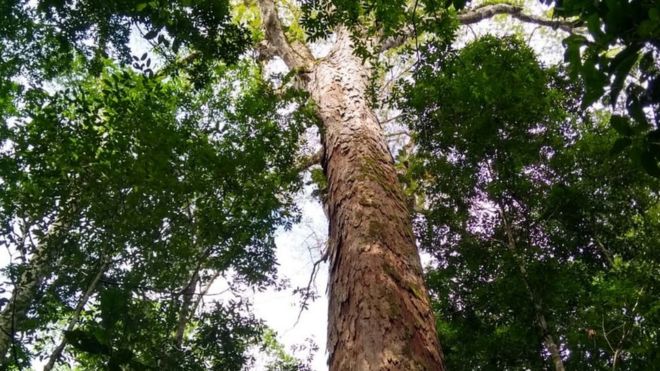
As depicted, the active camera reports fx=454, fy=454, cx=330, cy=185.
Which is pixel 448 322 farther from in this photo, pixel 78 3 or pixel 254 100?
pixel 78 3

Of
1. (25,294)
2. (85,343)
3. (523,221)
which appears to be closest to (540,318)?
(523,221)

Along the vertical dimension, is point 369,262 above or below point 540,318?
below

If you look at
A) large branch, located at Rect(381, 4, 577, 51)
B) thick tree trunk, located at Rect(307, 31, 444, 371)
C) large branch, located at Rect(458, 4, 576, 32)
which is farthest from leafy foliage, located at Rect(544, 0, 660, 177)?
large branch, located at Rect(458, 4, 576, 32)

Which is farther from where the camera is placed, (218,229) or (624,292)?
(218,229)

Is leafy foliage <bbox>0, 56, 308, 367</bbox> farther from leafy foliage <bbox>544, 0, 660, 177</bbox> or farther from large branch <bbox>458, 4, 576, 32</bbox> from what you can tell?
large branch <bbox>458, 4, 576, 32</bbox>

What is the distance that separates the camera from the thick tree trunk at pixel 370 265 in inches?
90.4

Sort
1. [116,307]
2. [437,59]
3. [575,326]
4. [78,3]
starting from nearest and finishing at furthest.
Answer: [116,307]
[437,59]
[575,326]
[78,3]

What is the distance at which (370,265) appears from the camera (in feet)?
9.20

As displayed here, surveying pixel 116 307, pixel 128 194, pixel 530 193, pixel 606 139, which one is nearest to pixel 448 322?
pixel 530 193

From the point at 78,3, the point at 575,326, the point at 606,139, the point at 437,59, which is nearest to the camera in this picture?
the point at 437,59

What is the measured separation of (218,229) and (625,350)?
175 inches

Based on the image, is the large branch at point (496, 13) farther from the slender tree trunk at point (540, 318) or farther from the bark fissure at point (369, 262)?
the bark fissure at point (369, 262)

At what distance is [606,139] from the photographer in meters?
5.63

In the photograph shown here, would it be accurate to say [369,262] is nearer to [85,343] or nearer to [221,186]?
[85,343]
